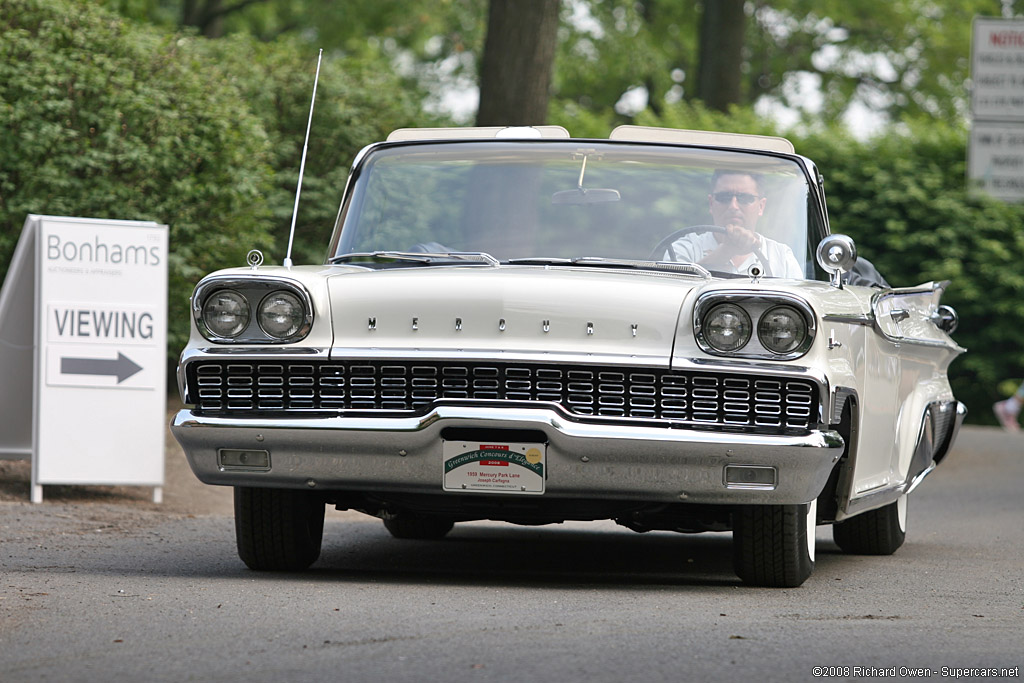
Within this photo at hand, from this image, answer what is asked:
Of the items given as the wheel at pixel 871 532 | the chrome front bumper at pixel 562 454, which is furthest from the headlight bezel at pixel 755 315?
the wheel at pixel 871 532

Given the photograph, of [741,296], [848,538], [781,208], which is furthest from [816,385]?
[848,538]

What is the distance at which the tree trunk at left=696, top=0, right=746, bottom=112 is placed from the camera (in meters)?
23.9

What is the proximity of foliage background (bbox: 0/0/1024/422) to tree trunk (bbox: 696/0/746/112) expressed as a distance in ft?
3.84

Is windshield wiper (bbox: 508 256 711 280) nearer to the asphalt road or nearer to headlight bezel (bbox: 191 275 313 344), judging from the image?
headlight bezel (bbox: 191 275 313 344)

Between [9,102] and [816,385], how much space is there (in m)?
8.79

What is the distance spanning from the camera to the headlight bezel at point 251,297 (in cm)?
597

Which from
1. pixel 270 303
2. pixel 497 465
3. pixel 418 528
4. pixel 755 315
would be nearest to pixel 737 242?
pixel 755 315

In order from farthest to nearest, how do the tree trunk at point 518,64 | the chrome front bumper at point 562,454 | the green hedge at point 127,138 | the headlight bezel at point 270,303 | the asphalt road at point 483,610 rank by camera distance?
1. the tree trunk at point 518,64
2. the green hedge at point 127,138
3. the headlight bezel at point 270,303
4. the chrome front bumper at point 562,454
5. the asphalt road at point 483,610

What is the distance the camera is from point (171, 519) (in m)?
9.79

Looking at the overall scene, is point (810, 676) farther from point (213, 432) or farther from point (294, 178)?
point (294, 178)

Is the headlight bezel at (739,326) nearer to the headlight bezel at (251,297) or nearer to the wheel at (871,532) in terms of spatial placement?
the headlight bezel at (251,297)

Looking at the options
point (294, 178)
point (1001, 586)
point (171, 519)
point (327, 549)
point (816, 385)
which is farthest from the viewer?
point (294, 178)

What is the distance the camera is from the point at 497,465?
5.82 meters

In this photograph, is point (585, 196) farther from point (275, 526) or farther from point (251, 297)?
point (275, 526)
